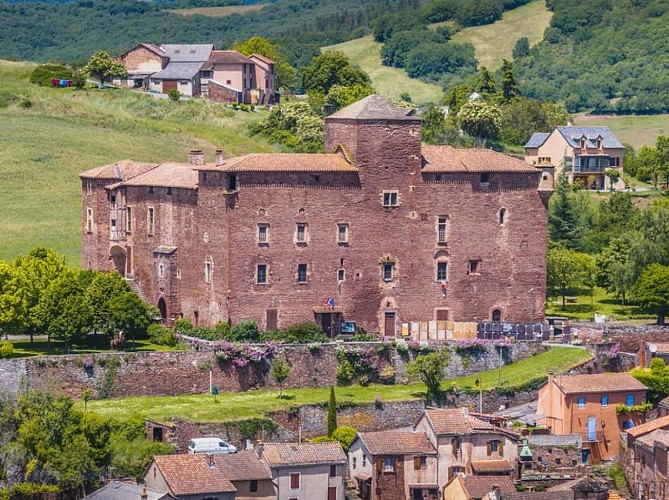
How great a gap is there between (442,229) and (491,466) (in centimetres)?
1677

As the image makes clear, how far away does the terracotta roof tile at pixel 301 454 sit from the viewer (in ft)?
287

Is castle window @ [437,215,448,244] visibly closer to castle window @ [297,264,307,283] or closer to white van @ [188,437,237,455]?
castle window @ [297,264,307,283]

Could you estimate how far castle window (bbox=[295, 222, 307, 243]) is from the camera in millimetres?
101000

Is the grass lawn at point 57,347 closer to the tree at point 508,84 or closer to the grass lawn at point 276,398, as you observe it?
the grass lawn at point 276,398

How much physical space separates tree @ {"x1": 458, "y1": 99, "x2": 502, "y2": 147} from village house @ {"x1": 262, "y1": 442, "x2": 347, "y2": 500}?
219 ft

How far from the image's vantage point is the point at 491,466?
91.4 m

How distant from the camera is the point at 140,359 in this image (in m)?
95.6

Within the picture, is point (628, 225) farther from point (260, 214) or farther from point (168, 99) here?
point (168, 99)

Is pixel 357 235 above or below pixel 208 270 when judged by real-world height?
above

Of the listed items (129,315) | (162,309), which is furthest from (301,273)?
(129,315)

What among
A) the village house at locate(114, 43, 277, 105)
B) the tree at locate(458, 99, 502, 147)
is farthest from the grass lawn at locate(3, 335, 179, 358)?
the village house at locate(114, 43, 277, 105)

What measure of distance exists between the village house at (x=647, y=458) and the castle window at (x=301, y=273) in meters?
18.3

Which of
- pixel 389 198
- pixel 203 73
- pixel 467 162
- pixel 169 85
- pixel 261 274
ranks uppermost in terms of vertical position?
pixel 203 73

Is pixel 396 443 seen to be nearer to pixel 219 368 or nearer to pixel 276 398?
pixel 276 398
